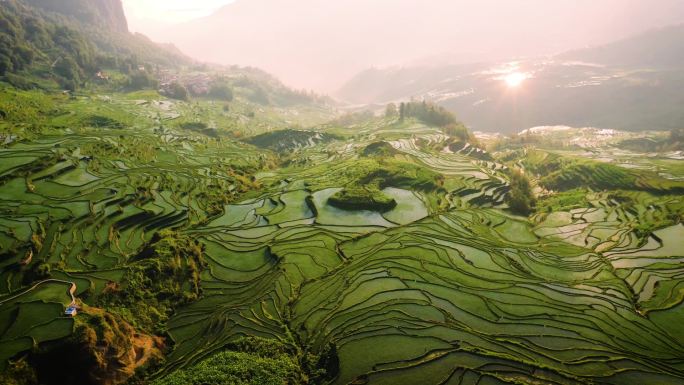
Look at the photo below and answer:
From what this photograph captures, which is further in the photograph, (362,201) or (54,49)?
(54,49)

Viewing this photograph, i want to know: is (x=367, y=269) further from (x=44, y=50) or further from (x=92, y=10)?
(x=92, y=10)

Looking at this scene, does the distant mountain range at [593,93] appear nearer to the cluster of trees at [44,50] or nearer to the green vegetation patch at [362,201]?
the green vegetation patch at [362,201]

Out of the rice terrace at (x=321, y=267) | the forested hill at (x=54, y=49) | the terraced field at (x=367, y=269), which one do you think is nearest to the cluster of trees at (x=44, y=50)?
the forested hill at (x=54, y=49)

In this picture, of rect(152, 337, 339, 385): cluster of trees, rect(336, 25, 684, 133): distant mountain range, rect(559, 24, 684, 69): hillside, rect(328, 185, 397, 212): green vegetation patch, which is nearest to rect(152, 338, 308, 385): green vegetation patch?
rect(152, 337, 339, 385): cluster of trees

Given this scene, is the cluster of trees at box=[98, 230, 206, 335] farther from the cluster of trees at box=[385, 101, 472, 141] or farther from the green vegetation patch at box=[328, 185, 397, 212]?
the cluster of trees at box=[385, 101, 472, 141]

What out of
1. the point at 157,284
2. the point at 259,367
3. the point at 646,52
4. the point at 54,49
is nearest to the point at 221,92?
the point at 54,49
